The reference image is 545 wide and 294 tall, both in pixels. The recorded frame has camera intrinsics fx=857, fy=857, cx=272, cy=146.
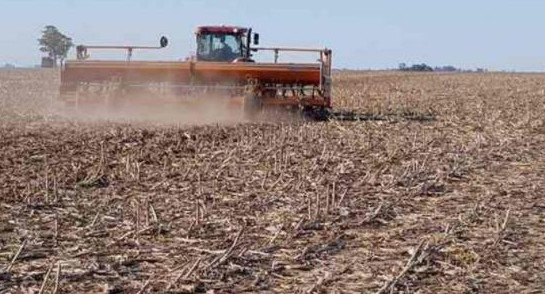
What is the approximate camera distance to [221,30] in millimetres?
18734

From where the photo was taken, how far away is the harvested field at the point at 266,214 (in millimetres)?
4762

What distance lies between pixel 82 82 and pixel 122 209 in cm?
1037

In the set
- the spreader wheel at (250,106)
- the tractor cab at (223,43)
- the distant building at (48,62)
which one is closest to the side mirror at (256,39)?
the tractor cab at (223,43)

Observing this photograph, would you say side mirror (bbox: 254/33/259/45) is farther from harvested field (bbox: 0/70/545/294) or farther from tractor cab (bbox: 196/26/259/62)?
harvested field (bbox: 0/70/545/294)

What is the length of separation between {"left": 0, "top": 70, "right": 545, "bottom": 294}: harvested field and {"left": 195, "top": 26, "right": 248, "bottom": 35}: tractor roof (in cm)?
665

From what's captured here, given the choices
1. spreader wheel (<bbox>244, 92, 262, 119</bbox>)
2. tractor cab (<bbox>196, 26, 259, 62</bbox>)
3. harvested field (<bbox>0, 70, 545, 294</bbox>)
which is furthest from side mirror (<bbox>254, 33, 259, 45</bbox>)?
harvested field (<bbox>0, 70, 545, 294</bbox>)

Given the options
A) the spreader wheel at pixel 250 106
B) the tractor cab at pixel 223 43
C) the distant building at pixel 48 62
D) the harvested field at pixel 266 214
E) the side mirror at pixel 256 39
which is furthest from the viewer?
the distant building at pixel 48 62

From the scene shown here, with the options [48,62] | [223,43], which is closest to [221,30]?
[223,43]

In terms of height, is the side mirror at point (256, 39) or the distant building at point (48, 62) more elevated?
the side mirror at point (256, 39)

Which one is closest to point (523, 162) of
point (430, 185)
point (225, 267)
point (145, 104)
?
point (430, 185)

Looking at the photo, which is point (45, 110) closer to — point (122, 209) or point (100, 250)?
point (122, 209)

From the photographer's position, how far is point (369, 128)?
574 inches

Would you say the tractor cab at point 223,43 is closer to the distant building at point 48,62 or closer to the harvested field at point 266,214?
the harvested field at point 266,214

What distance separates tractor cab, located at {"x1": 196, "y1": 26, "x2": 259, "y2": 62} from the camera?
1864cm
